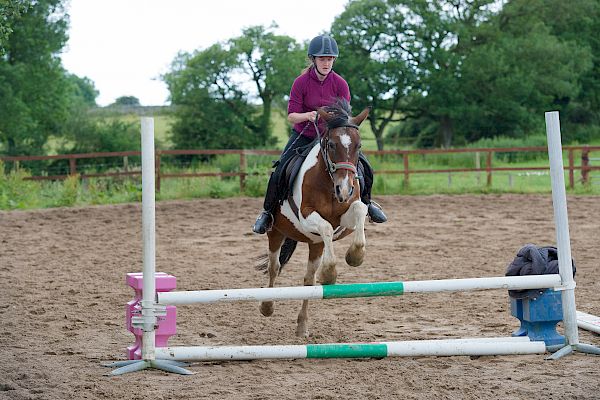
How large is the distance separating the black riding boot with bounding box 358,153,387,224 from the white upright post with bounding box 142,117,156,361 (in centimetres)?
187

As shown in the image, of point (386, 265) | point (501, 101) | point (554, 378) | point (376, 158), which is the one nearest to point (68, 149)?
point (376, 158)

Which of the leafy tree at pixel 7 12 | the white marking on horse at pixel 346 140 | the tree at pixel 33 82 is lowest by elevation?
the white marking on horse at pixel 346 140

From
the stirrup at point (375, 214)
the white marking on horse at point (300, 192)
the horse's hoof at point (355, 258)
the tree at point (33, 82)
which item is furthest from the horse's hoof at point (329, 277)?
the tree at point (33, 82)

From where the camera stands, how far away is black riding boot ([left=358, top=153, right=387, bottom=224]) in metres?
6.52

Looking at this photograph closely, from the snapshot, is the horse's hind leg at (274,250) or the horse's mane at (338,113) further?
the horse's hind leg at (274,250)

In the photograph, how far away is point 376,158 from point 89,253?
14573mm

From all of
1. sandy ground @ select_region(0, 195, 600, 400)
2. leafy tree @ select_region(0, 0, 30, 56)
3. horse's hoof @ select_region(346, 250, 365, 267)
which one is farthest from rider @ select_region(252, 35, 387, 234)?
leafy tree @ select_region(0, 0, 30, 56)

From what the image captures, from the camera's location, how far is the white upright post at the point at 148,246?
524 cm

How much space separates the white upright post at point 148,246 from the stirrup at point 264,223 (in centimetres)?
160

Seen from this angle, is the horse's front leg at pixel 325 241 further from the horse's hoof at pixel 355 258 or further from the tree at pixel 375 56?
the tree at pixel 375 56

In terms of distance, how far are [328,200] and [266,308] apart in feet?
4.42

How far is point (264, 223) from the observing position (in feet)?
22.4

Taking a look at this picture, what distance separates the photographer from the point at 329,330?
6.84 meters

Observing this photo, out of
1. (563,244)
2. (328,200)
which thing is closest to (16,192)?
(328,200)
